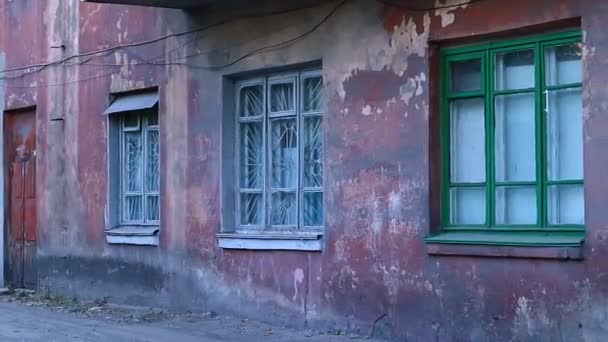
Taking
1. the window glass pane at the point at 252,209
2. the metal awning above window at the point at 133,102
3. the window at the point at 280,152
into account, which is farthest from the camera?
the metal awning above window at the point at 133,102

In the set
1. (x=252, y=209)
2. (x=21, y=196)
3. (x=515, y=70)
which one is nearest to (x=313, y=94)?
(x=252, y=209)

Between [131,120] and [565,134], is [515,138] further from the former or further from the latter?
[131,120]

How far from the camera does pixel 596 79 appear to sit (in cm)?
841

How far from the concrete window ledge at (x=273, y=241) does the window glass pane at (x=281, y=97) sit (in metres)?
1.45

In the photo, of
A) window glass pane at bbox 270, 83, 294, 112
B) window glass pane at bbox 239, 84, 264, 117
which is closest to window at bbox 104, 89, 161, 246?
window glass pane at bbox 239, 84, 264, 117

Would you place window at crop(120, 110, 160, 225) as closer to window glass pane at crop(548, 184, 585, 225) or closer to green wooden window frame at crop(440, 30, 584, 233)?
green wooden window frame at crop(440, 30, 584, 233)

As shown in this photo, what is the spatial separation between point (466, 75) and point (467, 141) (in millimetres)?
625

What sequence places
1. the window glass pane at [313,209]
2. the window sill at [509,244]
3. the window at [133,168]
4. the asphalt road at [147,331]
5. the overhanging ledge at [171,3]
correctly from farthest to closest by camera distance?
the window at [133,168]
the overhanging ledge at [171,3]
the window glass pane at [313,209]
the asphalt road at [147,331]
the window sill at [509,244]

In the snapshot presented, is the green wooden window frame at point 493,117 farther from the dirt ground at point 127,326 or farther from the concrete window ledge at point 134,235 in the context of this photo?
the concrete window ledge at point 134,235

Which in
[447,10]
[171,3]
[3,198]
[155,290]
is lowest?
[155,290]

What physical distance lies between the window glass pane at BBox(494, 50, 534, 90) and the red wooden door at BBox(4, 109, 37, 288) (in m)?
8.87

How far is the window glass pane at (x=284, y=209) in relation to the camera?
11.6 meters

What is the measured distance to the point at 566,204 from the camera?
29.1 feet

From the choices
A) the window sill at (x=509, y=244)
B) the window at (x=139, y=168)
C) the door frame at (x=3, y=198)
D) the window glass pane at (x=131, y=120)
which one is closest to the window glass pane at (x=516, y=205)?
the window sill at (x=509, y=244)
